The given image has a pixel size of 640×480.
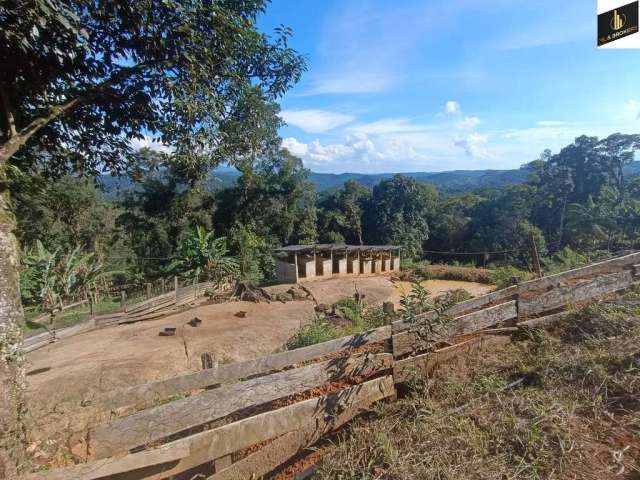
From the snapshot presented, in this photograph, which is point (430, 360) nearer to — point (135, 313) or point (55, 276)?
point (135, 313)

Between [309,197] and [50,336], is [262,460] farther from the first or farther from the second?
[309,197]

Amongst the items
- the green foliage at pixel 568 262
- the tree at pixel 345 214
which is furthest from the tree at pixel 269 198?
the green foliage at pixel 568 262

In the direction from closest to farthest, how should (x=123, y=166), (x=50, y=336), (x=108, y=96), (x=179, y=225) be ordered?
(x=108, y=96), (x=123, y=166), (x=50, y=336), (x=179, y=225)

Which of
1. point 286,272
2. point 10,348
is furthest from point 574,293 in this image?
point 286,272

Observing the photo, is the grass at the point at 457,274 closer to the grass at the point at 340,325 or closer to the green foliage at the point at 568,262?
the green foliage at the point at 568,262

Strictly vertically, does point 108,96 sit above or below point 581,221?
above

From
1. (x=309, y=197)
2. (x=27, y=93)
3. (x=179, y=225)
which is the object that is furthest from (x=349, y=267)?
(x=27, y=93)

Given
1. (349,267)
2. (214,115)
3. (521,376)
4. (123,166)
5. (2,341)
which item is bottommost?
(349,267)

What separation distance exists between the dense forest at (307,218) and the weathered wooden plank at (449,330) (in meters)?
14.8

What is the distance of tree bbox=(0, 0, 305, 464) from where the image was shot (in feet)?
7.54

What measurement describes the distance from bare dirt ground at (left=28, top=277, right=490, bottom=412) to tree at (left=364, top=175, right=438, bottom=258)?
2601 cm

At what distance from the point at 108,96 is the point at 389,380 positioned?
3.68 m

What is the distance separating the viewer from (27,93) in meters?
2.75

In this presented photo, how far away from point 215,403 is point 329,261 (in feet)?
62.3
